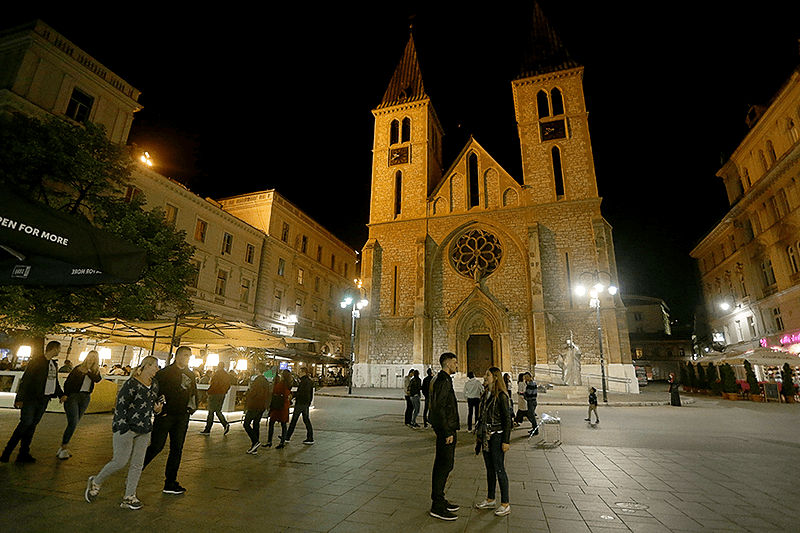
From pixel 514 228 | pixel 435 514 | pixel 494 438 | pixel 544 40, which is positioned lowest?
pixel 435 514

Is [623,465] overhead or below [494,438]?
below

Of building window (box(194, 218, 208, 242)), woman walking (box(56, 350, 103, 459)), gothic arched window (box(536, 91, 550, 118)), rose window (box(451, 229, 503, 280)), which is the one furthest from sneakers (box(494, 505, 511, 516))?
gothic arched window (box(536, 91, 550, 118))

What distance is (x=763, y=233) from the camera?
26.4 metres

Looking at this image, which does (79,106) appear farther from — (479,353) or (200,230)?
(479,353)

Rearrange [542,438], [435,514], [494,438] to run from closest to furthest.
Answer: [435,514], [494,438], [542,438]

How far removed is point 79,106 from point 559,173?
27.5 m

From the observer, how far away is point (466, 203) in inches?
1094

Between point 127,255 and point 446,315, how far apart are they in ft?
76.0

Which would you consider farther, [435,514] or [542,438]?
[542,438]

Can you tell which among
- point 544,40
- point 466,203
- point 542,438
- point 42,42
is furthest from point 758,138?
point 42,42

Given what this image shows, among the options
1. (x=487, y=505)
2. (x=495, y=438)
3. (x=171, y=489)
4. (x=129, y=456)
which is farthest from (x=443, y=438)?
(x=129, y=456)

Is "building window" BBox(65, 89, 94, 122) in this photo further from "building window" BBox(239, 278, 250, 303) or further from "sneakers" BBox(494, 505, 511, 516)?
"sneakers" BBox(494, 505, 511, 516)

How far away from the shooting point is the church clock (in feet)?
99.9

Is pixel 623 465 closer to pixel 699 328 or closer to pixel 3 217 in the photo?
pixel 3 217
